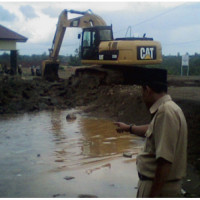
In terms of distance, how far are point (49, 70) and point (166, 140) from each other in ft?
62.2

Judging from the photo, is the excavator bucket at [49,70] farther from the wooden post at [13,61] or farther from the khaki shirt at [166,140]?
the khaki shirt at [166,140]

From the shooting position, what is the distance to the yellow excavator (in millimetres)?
15914

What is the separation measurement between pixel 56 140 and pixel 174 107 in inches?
281

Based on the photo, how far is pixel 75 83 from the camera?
18.4 metres

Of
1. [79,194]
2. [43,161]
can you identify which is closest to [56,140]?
[43,161]

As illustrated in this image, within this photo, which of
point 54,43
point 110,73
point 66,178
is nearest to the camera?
point 66,178

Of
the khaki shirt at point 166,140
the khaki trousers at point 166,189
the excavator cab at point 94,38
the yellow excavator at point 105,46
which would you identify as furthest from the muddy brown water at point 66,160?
the excavator cab at point 94,38

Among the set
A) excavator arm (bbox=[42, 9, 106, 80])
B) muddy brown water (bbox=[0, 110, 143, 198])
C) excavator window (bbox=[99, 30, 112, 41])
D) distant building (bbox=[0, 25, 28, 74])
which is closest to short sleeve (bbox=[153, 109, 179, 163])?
muddy brown water (bbox=[0, 110, 143, 198])

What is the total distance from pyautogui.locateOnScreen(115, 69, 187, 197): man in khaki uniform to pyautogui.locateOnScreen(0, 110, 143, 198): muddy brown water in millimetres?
2739

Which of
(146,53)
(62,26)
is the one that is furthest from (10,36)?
(146,53)

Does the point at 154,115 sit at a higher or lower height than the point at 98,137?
higher

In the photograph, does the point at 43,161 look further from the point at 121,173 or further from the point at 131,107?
the point at 131,107

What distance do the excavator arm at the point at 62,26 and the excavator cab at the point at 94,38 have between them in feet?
5.48

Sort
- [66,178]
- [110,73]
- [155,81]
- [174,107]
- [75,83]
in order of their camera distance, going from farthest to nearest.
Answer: [75,83], [110,73], [66,178], [155,81], [174,107]
